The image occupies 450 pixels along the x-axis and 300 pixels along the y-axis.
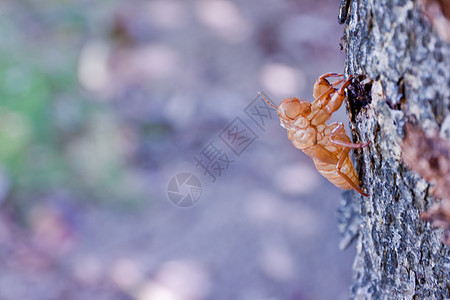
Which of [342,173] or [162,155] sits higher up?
[162,155]

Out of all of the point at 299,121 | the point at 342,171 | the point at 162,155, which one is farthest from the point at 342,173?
the point at 162,155

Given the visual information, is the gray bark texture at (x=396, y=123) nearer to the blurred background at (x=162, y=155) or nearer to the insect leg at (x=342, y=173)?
the insect leg at (x=342, y=173)

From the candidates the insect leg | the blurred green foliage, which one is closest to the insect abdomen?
the insect leg

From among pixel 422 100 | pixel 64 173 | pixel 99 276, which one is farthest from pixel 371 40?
pixel 64 173

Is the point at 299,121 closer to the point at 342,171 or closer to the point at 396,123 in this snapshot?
the point at 342,171

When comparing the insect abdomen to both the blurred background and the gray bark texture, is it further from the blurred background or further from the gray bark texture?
the blurred background

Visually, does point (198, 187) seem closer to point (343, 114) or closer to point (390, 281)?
point (343, 114)
